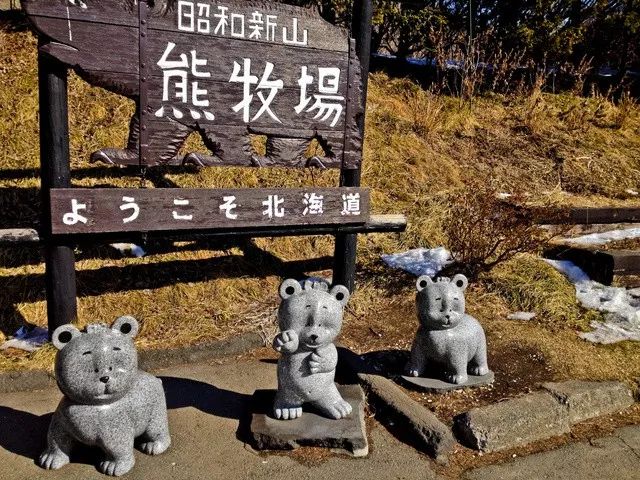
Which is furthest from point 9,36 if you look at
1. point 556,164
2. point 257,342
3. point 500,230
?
point 556,164

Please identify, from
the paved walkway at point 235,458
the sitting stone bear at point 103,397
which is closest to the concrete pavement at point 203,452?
the paved walkway at point 235,458

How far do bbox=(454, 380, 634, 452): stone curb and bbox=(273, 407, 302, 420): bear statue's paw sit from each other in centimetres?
103

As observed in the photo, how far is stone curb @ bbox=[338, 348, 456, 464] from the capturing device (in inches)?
138

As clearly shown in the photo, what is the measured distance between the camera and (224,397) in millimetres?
4102

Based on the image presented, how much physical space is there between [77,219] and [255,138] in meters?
3.60

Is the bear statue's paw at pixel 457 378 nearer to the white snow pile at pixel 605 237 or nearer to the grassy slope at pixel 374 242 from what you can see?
the grassy slope at pixel 374 242

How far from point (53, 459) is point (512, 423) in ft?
8.81

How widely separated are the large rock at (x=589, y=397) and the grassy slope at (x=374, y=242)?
292 millimetres

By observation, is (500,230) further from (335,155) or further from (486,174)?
(486,174)

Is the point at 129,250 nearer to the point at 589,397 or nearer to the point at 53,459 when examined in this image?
the point at 53,459

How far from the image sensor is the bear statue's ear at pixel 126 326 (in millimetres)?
3082

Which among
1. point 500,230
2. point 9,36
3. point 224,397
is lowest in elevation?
point 224,397

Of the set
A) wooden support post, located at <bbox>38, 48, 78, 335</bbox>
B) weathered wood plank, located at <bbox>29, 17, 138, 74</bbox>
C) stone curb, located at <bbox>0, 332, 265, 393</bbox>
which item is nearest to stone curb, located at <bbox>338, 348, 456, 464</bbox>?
stone curb, located at <bbox>0, 332, 265, 393</bbox>

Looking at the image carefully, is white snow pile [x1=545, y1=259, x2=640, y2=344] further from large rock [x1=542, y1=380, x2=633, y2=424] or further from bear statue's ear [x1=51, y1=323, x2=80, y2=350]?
bear statue's ear [x1=51, y1=323, x2=80, y2=350]
